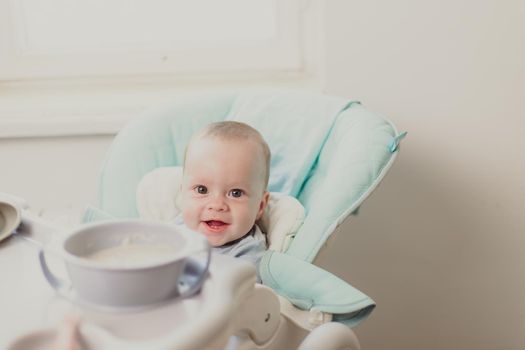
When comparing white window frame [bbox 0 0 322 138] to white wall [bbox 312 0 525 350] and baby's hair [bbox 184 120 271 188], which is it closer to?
white wall [bbox 312 0 525 350]

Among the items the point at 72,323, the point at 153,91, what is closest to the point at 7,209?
the point at 72,323

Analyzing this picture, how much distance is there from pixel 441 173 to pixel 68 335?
3.58 feet

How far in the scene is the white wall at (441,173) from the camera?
4.78 ft

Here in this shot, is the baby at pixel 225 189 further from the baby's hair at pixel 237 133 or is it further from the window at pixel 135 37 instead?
the window at pixel 135 37

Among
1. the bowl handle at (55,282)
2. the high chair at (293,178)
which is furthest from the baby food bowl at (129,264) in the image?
the high chair at (293,178)

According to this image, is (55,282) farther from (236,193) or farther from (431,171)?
(431,171)

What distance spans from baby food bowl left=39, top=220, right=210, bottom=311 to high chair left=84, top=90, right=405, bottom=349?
0.21m

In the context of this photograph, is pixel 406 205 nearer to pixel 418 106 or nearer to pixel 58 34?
pixel 418 106

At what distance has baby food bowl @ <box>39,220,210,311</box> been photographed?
627mm

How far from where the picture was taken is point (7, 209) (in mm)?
884

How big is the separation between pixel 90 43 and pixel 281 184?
29.5 inches

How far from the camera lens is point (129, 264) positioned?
0.64 metres

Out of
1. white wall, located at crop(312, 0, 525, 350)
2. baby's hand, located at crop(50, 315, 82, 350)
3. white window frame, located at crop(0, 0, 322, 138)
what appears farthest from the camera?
white window frame, located at crop(0, 0, 322, 138)

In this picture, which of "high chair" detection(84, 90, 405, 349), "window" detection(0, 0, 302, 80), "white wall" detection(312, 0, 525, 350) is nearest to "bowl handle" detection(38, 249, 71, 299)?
"high chair" detection(84, 90, 405, 349)
